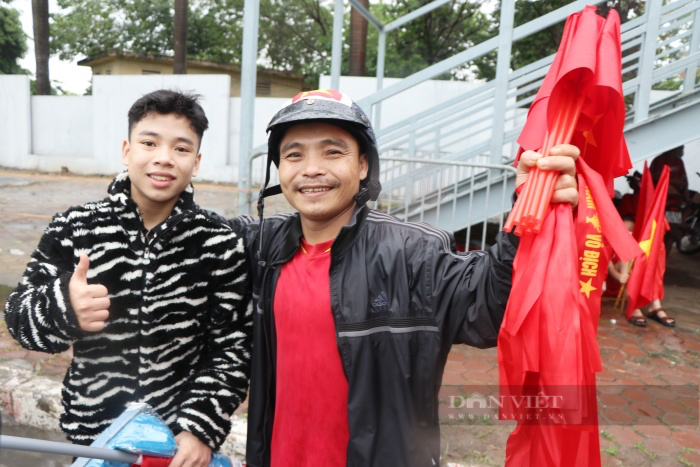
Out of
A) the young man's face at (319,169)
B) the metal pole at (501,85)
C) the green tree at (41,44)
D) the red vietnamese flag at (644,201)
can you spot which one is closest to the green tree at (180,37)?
the green tree at (41,44)

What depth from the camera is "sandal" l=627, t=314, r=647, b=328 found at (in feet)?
18.1

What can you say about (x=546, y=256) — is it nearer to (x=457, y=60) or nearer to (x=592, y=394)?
(x=592, y=394)

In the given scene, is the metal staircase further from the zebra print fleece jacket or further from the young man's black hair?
the zebra print fleece jacket

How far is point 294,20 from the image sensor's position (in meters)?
24.4

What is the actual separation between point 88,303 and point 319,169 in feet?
2.43

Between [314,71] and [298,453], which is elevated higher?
[314,71]

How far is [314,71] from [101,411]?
24.4m

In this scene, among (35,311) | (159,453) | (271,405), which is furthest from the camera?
(271,405)

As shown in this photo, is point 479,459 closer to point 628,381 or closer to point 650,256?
point 628,381

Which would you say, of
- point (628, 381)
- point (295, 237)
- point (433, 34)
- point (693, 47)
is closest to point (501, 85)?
point (693, 47)

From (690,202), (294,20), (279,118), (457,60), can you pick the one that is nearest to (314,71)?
(294,20)

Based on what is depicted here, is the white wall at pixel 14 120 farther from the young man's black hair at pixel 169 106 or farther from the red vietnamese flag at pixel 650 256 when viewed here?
the young man's black hair at pixel 169 106

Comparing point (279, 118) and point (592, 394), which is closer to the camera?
point (592, 394)

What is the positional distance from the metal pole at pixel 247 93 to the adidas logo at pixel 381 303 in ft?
10.7
